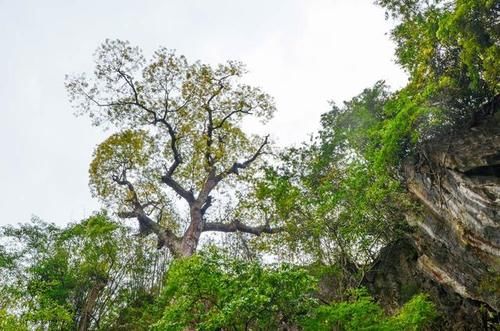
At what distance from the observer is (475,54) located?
386 inches

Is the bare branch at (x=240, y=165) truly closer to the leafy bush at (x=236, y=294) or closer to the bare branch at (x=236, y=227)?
the bare branch at (x=236, y=227)

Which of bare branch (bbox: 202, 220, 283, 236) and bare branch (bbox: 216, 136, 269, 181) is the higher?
bare branch (bbox: 216, 136, 269, 181)

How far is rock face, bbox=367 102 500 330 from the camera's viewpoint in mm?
9281

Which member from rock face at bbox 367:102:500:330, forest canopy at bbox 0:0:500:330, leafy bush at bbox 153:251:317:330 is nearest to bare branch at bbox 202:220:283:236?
forest canopy at bbox 0:0:500:330

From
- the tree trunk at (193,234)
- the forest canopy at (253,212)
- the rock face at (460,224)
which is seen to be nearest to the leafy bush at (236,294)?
the forest canopy at (253,212)

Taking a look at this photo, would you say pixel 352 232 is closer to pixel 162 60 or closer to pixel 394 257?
pixel 394 257

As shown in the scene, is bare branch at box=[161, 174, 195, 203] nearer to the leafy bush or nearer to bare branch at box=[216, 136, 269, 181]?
bare branch at box=[216, 136, 269, 181]

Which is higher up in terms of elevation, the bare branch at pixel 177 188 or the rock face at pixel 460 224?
the bare branch at pixel 177 188

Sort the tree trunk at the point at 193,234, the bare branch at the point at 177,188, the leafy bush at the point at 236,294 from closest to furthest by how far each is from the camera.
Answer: the leafy bush at the point at 236,294 → the tree trunk at the point at 193,234 → the bare branch at the point at 177,188

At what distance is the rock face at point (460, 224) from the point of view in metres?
9.28

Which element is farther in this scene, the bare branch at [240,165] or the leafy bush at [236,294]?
the bare branch at [240,165]

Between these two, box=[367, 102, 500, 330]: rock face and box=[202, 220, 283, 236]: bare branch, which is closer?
box=[367, 102, 500, 330]: rock face

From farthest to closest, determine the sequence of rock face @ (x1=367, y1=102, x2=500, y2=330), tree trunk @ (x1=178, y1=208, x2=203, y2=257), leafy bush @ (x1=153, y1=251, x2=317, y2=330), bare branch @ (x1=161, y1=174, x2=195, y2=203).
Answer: bare branch @ (x1=161, y1=174, x2=195, y2=203)
tree trunk @ (x1=178, y1=208, x2=203, y2=257)
rock face @ (x1=367, y1=102, x2=500, y2=330)
leafy bush @ (x1=153, y1=251, x2=317, y2=330)

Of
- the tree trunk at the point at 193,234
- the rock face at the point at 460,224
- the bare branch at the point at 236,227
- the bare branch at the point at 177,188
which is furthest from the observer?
the bare branch at the point at 177,188
